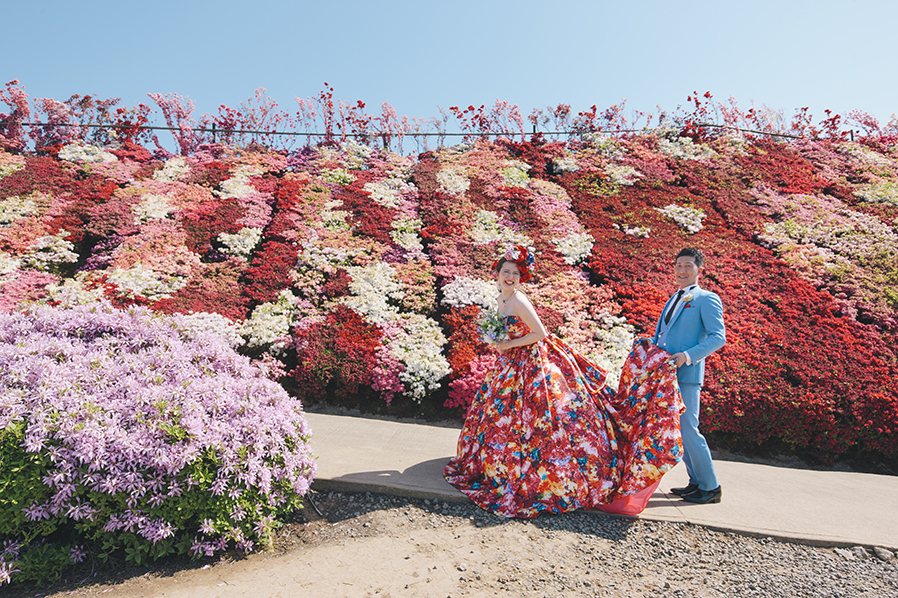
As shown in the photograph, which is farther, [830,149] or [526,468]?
[830,149]

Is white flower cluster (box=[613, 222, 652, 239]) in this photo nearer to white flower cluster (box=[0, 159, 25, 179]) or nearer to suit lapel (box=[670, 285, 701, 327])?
suit lapel (box=[670, 285, 701, 327])

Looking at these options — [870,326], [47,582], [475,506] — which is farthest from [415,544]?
[870,326]

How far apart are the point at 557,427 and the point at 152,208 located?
10.2 m

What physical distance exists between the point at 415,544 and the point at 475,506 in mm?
675

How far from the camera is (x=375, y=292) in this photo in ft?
26.8

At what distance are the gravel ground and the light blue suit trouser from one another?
499mm

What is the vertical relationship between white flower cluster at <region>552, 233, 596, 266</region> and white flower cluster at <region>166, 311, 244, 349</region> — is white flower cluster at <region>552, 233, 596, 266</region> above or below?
above

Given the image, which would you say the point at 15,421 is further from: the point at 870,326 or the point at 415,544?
the point at 870,326

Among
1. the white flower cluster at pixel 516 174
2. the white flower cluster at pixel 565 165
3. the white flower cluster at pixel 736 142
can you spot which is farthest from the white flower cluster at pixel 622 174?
the white flower cluster at pixel 736 142

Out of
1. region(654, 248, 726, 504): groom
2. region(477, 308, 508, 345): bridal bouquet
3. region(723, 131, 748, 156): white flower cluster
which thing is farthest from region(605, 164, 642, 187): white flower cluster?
region(477, 308, 508, 345): bridal bouquet

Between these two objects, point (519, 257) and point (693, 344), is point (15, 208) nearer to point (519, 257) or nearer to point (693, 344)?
point (519, 257)

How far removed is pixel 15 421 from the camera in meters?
2.87

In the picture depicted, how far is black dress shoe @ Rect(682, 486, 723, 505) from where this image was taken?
13.4ft

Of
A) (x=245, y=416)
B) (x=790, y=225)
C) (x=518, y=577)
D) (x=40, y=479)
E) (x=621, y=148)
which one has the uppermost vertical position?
(x=621, y=148)
